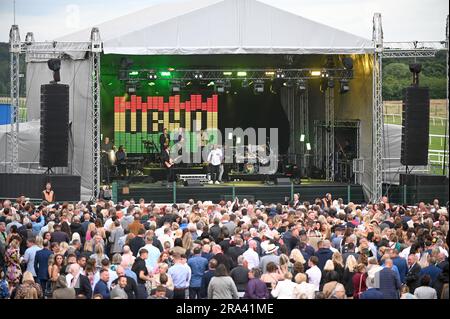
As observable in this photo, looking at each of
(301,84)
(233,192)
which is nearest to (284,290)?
(233,192)

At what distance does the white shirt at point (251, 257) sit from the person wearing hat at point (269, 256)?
7 cm

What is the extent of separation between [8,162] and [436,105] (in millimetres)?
29758

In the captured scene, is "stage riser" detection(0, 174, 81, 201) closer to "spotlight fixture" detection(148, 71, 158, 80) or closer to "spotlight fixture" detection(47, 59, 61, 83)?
"spotlight fixture" detection(47, 59, 61, 83)

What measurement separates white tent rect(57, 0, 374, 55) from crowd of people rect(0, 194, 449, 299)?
9.73 meters

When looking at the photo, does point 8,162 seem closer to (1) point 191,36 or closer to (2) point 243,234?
(1) point 191,36

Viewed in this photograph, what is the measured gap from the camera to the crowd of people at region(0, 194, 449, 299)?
45.0 ft

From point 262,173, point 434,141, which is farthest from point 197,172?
point 434,141

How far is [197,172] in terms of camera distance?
34.8 meters

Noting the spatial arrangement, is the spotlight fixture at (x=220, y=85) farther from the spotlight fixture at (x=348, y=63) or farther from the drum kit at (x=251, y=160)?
the spotlight fixture at (x=348, y=63)

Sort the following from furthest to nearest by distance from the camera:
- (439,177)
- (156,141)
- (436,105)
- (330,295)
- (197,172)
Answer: (436,105), (156,141), (197,172), (439,177), (330,295)

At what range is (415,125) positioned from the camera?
3041cm

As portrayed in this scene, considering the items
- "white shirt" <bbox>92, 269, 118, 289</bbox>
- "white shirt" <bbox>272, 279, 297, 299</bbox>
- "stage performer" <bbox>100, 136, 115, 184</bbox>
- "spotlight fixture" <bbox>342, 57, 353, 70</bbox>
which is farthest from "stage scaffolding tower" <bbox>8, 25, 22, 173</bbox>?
"white shirt" <bbox>272, 279, 297, 299</bbox>

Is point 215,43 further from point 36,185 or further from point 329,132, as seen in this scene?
point 329,132

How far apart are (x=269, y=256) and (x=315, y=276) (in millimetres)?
1156
